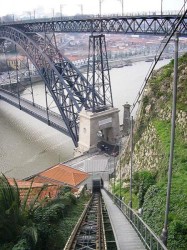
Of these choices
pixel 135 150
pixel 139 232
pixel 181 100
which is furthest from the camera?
pixel 135 150

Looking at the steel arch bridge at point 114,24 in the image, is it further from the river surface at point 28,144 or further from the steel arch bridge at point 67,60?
the river surface at point 28,144

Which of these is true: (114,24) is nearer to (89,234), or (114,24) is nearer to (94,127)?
(94,127)

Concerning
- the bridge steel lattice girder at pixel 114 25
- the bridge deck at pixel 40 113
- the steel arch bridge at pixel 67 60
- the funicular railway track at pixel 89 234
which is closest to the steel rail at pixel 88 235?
the funicular railway track at pixel 89 234

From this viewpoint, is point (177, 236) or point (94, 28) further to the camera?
point (94, 28)

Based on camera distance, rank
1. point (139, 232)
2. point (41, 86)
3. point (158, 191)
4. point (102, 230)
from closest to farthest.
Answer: point (139, 232) → point (102, 230) → point (158, 191) → point (41, 86)

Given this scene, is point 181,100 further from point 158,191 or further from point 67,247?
point 67,247

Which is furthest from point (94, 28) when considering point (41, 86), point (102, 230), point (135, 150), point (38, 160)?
point (41, 86)
